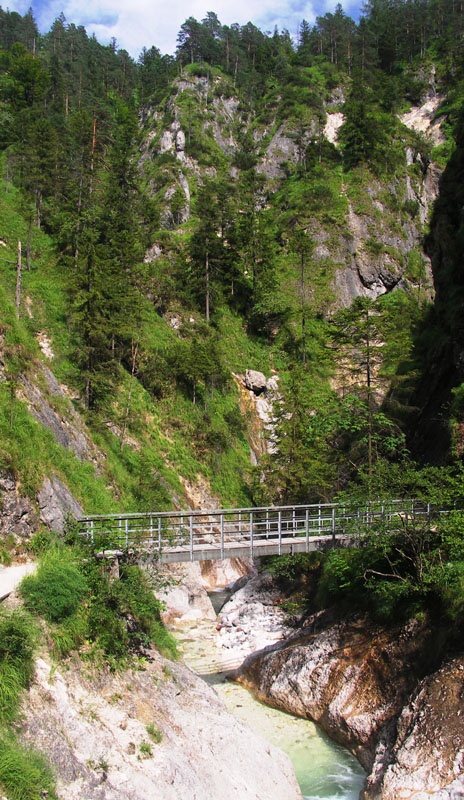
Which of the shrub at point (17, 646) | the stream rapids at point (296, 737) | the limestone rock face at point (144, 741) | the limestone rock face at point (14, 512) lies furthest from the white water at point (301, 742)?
the limestone rock face at point (14, 512)

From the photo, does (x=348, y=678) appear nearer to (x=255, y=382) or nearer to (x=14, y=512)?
(x=14, y=512)

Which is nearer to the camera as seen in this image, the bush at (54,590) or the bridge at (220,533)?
the bush at (54,590)

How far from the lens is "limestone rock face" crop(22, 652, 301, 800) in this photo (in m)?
8.59

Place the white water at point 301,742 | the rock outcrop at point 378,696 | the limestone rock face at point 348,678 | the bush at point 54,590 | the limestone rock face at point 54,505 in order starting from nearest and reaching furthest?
the bush at point 54,590
the rock outcrop at point 378,696
the white water at point 301,742
the limestone rock face at point 348,678
the limestone rock face at point 54,505

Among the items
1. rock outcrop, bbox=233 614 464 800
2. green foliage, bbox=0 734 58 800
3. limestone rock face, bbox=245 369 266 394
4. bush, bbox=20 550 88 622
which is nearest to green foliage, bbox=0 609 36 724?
green foliage, bbox=0 734 58 800

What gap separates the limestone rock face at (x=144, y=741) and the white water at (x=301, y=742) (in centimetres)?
Result: 126

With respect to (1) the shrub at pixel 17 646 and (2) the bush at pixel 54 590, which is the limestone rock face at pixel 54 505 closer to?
(2) the bush at pixel 54 590

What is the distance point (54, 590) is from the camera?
439 inches

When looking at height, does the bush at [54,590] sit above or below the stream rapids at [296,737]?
above

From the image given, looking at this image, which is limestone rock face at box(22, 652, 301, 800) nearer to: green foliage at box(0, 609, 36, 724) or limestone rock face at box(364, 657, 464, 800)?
green foliage at box(0, 609, 36, 724)

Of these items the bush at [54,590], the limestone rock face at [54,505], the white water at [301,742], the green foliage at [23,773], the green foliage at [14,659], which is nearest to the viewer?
the green foliage at [23,773]

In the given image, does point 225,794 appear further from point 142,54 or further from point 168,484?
point 142,54

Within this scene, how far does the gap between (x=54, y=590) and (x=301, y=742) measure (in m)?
8.93

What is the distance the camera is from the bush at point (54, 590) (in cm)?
1077
